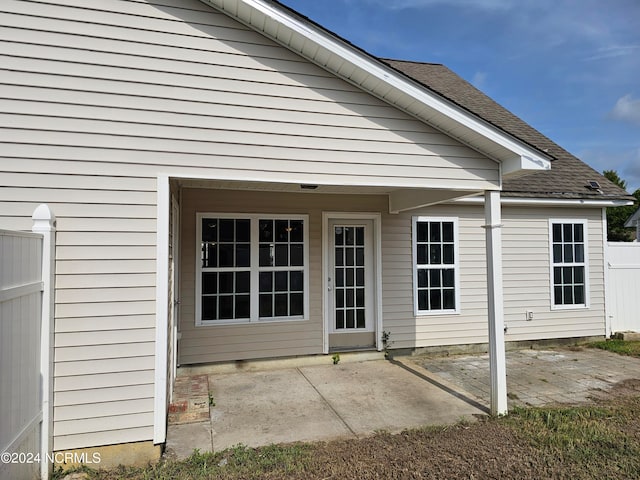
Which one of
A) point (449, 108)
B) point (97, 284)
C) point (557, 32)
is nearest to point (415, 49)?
point (557, 32)

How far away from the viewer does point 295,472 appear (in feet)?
9.95

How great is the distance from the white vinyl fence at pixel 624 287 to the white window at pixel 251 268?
6.40 metres

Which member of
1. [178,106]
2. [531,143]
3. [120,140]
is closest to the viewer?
[120,140]

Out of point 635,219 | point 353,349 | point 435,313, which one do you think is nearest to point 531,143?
point 435,313

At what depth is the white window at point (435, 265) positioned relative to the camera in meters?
6.73

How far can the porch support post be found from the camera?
4.11 meters

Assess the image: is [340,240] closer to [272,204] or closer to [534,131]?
[272,204]

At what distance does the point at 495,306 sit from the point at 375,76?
108 inches

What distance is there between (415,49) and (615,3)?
344 inches

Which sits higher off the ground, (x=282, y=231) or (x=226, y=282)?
(x=282, y=231)

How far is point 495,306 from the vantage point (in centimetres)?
423

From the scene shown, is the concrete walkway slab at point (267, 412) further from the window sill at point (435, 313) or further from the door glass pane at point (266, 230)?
the window sill at point (435, 313)

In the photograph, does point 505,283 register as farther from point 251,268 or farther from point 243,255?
point 243,255

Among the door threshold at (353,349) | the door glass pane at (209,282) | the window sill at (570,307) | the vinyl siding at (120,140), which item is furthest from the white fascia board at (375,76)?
the window sill at (570,307)
